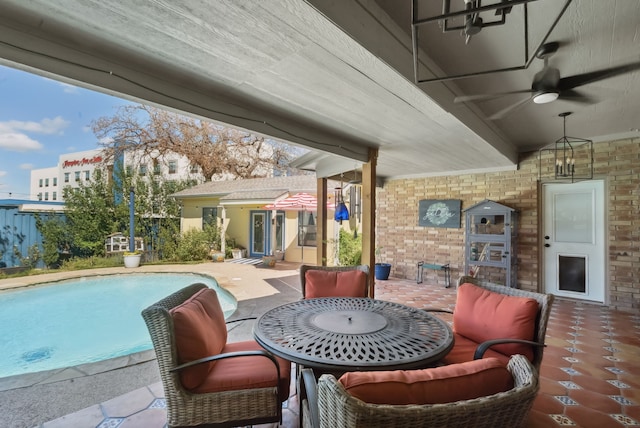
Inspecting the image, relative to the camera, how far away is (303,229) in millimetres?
10359

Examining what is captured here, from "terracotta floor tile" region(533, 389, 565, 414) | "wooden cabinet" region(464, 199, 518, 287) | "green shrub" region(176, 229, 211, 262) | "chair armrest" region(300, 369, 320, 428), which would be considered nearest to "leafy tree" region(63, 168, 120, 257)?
"green shrub" region(176, 229, 211, 262)

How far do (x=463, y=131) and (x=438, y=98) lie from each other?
41.5 inches

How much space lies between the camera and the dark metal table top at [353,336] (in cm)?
156

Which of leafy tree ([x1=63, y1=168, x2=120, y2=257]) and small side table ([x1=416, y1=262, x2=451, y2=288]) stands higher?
leafy tree ([x1=63, y1=168, x2=120, y2=257])

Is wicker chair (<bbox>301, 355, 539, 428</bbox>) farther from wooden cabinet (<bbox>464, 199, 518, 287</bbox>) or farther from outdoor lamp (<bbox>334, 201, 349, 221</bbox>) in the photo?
wooden cabinet (<bbox>464, 199, 518, 287</bbox>)

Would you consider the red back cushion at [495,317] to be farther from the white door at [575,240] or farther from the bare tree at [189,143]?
the bare tree at [189,143]

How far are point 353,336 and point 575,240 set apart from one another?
17.1 feet

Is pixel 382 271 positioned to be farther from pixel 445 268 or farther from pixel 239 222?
pixel 239 222

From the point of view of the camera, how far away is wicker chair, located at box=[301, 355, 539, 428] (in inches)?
30.8

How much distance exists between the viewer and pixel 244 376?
1.77 m

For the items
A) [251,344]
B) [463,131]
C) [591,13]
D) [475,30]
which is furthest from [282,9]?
[463,131]

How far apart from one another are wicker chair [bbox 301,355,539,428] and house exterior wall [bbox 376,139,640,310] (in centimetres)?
536

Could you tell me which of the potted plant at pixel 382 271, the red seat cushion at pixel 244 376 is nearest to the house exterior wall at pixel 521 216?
the potted plant at pixel 382 271

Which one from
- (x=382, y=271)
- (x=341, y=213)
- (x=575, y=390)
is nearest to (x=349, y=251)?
(x=341, y=213)
